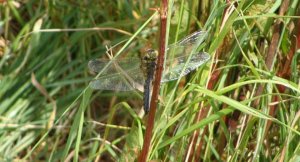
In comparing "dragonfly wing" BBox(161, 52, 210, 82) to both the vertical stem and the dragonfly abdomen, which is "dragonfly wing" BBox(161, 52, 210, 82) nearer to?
the dragonfly abdomen

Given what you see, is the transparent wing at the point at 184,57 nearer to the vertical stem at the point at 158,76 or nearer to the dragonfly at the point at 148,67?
the dragonfly at the point at 148,67

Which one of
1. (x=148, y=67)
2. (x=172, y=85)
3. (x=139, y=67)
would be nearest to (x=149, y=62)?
(x=148, y=67)

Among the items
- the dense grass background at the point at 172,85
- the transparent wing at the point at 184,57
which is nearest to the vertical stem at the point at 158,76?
the dense grass background at the point at 172,85

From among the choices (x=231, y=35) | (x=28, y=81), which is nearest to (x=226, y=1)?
(x=231, y=35)

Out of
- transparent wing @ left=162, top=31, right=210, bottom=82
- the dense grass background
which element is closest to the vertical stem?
the dense grass background

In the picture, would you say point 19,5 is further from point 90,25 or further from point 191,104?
point 191,104

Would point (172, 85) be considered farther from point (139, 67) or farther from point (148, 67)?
point (148, 67)
